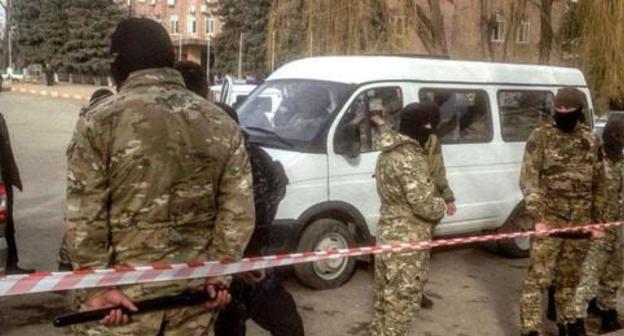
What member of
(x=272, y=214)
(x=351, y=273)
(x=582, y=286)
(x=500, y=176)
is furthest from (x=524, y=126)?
(x=272, y=214)

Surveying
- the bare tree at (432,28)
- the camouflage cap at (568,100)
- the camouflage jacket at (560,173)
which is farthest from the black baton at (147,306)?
the bare tree at (432,28)

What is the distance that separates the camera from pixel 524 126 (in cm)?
997

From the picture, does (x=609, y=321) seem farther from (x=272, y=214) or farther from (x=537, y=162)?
(x=272, y=214)

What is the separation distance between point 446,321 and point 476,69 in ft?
11.2

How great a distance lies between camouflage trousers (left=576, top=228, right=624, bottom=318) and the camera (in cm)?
638

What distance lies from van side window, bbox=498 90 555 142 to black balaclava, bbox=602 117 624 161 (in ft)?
9.94

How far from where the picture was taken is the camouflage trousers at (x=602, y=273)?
6379mm

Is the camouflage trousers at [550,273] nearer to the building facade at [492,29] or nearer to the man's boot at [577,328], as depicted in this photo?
the man's boot at [577,328]

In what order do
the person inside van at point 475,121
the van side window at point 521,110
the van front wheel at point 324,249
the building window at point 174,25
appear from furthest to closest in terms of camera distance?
the building window at point 174,25 < the van side window at point 521,110 < the person inside van at point 475,121 < the van front wheel at point 324,249

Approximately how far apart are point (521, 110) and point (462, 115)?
1084 mm

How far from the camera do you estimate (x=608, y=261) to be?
6.68m

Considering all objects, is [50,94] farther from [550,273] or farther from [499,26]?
[550,273]

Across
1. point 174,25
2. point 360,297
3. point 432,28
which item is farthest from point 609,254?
point 174,25

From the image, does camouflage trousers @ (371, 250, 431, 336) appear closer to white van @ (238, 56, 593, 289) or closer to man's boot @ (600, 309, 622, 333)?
man's boot @ (600, 309, 622, 333)
